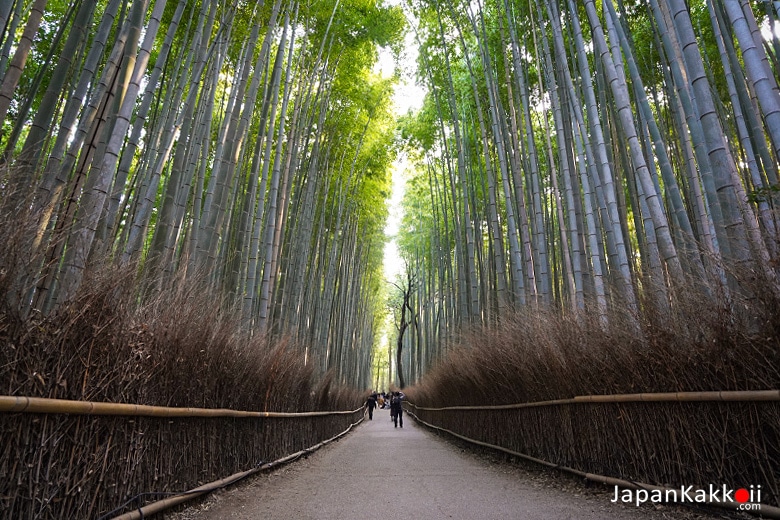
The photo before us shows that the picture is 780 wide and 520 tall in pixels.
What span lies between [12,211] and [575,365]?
307cm

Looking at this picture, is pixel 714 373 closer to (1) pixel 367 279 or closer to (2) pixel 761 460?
(2) pixel 761 460

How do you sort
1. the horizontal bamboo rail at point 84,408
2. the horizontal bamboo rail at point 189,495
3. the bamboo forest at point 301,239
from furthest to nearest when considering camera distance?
the horizontal bamboo rail at point 189,495 < the bamboo forest at point 301,239 < the horizontal bamboo rail at point 84,408

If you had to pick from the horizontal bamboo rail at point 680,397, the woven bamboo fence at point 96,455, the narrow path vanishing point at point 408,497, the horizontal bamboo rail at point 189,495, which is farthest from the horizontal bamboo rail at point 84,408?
the horizontal bamboo rail at point 680,397

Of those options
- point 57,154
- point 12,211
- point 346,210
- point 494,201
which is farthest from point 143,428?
point 346,210

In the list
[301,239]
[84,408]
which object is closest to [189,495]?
[84,408]

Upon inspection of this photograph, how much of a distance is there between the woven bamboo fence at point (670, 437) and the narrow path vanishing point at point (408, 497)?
19 centimetres

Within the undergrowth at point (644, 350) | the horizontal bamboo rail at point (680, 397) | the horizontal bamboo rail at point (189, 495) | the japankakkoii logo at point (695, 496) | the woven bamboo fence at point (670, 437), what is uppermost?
the undergrowth at point (644, 350)

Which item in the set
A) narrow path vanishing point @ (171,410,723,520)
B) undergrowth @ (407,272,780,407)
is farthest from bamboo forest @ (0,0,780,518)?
narrow path vanishing point @ (171,410,723,520)

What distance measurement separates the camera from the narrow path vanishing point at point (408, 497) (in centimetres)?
243

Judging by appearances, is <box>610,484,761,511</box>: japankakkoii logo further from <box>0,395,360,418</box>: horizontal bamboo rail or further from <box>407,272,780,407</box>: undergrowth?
<box>0,395,360,418</box>: horizontal bamboo rail

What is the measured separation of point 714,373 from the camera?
6.53 ft

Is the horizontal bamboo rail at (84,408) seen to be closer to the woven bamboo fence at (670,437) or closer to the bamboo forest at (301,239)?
the bamboo forest at (301,239)

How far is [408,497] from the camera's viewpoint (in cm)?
298

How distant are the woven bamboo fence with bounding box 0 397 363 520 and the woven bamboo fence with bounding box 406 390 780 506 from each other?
2389 millimetres
